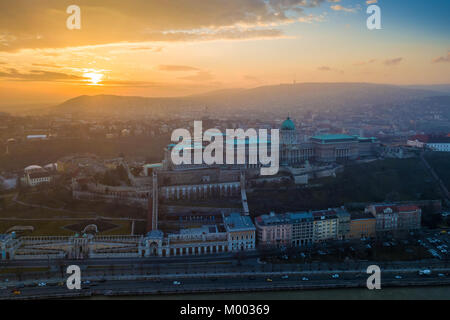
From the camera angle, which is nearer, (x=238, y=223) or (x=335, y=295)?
(x=335, y=295)

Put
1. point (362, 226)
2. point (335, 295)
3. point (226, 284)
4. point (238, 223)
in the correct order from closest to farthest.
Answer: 1. point (335, 295)
2. point (226, 284)
3. point (238, 223)
4. point (362, 226)

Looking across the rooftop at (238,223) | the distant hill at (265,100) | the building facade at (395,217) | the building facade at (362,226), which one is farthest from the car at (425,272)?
the distant hill at (265,100)

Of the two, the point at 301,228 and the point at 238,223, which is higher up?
the point at 238,223

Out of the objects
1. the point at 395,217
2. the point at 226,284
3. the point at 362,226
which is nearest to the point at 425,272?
the point at 362,226

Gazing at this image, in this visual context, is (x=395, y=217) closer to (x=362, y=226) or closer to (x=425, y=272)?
(x=362, y=226)

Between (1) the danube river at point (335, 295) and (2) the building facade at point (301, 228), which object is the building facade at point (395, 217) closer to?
(2) the building facade at point (301, 228)

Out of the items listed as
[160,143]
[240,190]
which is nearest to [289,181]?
[240,190]

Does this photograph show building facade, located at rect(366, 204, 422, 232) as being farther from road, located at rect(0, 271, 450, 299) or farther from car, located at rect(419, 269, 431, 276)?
road, located at rect(0, 271, 450, 299)
